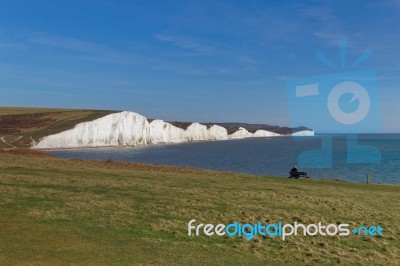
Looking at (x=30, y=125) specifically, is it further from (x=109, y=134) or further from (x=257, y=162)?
(x=257, y=162)

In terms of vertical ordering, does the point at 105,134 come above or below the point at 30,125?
below

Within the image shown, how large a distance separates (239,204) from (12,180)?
15093mm

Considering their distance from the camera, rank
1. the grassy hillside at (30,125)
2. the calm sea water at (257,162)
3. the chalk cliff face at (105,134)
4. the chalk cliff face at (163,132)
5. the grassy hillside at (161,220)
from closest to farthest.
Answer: the grassy hillside at (161,220), the calm sea water at (257,162), the grassy hillside at (30,125), the chalk cliff face at (105,134), the chalk cliff face at (163,132)

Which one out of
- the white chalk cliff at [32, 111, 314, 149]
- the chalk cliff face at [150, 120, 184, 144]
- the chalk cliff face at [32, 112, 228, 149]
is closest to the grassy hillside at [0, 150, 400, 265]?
the chalk cliff face at [32, 112, 228, 149]

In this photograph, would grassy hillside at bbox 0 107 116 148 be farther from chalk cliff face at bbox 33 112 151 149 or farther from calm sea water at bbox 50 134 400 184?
calm sea water at bbox 50 134 400 184

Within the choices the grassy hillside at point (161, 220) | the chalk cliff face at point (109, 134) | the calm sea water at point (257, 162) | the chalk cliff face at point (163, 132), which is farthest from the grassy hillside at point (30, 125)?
the grassy hillside at point (161, 220)

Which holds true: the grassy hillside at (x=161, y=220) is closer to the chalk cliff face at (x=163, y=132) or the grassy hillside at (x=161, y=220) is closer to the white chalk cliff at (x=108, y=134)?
the white chalk cliff at (x=108, y=134)

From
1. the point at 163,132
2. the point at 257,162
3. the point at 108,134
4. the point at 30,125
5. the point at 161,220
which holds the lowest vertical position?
the point at 257,162

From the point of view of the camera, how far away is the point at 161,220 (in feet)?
57.2

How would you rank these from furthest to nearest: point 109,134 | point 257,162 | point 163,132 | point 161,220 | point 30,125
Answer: point 163,132
point 109,134
point 30,125
point 257,162
point 161,220

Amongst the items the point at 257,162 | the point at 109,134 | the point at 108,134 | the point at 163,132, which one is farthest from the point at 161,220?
the point at 163,132

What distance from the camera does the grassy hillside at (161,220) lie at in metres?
Result: 12.9

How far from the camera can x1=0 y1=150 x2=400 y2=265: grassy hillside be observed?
1289 cm

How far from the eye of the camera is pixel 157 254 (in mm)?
12984
